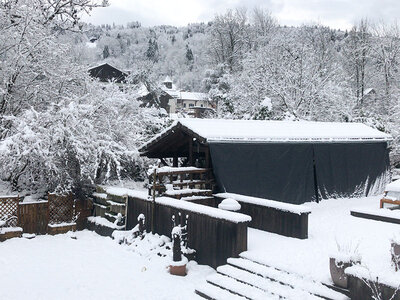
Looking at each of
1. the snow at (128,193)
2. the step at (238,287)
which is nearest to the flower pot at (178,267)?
the step at (238,287)

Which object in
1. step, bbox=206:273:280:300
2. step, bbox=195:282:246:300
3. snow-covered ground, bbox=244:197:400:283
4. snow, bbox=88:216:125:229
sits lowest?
step, bbox=195:282:246:300

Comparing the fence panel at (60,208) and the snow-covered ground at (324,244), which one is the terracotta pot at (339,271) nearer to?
the snow-covered ground at (324,244)

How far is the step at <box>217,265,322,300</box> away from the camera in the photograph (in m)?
6.28

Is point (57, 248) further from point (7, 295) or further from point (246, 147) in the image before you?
point (246, 147)

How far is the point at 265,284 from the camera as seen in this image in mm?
6793

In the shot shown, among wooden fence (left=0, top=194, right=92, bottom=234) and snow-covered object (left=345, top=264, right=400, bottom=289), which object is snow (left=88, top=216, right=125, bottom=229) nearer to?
wooden fence (left=0, top=194, right=92, bottom=234)

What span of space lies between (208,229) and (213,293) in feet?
5.58

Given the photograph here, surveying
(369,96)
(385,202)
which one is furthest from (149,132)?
(369,96)

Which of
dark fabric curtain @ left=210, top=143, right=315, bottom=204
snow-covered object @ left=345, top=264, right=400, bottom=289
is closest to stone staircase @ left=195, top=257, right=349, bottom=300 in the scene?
snow-covered object @ left=345, top=264, right=400, bottom=289

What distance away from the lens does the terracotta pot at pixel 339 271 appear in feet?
19.8

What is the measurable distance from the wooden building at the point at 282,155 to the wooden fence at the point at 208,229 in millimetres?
2312

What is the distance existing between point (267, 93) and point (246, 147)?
15.0m

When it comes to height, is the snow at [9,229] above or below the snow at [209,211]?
below

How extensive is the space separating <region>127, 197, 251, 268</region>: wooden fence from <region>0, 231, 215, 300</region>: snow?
0.35 m
